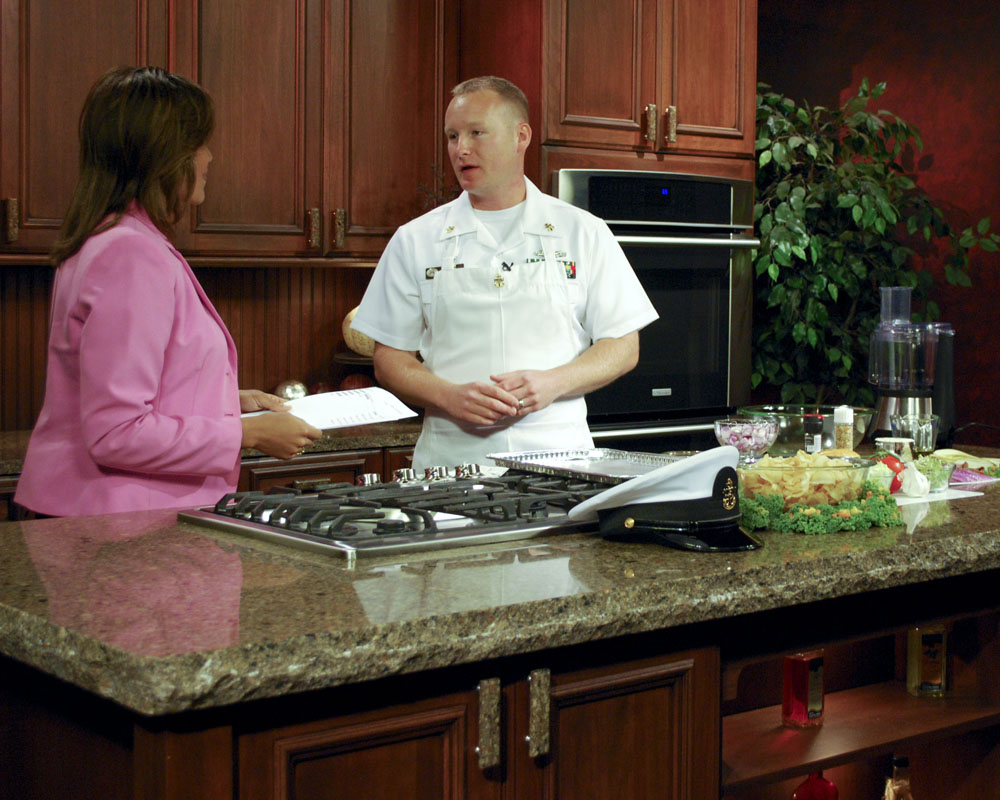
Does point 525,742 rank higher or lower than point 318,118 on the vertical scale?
lower

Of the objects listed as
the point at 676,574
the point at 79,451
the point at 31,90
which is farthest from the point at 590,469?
the point at 31,90

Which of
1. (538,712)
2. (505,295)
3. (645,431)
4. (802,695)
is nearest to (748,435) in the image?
(802,695)

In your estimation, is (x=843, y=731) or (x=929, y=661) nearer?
(x=843, y=731)

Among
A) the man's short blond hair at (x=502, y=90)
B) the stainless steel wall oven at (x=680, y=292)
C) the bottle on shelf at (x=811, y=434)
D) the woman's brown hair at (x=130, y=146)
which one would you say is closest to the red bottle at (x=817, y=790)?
the bottle on shelf at (x=811, y=434)

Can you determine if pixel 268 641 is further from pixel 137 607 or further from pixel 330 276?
pixel 330 276

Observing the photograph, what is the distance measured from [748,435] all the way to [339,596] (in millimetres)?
915

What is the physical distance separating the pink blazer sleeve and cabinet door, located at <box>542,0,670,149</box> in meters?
1.96

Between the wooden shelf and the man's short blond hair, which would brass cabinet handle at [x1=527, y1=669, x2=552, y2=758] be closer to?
the wooden shelf

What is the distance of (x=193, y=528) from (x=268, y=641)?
2.02 feet

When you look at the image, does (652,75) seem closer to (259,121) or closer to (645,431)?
(645,431)

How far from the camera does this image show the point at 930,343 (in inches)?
107

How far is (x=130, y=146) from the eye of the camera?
1.84 metres

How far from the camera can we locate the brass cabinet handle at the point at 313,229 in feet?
11.8

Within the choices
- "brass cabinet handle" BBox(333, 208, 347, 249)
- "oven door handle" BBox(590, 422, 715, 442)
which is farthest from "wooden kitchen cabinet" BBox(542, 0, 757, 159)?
"oven door handle" BBox(590, 422, 715, 442)
